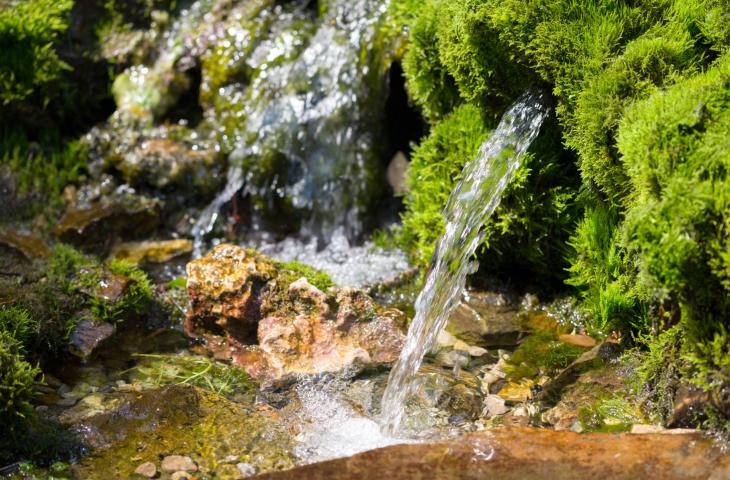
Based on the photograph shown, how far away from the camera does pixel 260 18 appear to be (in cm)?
834

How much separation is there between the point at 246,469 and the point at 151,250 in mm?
3639

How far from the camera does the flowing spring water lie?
4.99 meters

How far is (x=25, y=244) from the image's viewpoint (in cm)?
645

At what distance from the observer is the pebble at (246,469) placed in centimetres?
383

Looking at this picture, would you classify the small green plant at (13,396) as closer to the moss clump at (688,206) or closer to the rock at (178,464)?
the rock at (178,464)

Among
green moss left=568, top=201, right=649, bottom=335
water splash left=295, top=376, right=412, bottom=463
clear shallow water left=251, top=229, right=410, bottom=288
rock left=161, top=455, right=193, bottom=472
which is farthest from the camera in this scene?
clear shallow water left=251, top=229, right=410, bottom=288

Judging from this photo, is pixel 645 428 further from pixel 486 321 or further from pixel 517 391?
pixel 486 321

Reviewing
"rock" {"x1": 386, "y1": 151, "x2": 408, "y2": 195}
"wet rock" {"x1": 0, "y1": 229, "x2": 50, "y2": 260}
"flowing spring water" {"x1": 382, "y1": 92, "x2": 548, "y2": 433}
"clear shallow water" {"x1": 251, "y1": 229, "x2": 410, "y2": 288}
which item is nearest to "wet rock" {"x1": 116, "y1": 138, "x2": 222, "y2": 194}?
"clear shallow water" {"x1": 251, "y1": 229, "x2": 410, "y2": 288}

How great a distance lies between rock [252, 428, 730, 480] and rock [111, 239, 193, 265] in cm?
380

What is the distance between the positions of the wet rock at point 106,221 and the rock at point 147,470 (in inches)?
143

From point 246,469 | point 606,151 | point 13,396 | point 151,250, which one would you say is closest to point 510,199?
point 606,151

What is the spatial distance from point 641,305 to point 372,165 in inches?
140

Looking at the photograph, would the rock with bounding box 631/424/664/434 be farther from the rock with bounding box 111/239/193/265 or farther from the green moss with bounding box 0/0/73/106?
the green moss with bounding box 0/0/73/106

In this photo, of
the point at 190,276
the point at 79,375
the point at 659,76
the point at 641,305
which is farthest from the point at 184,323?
the point at 659,76
